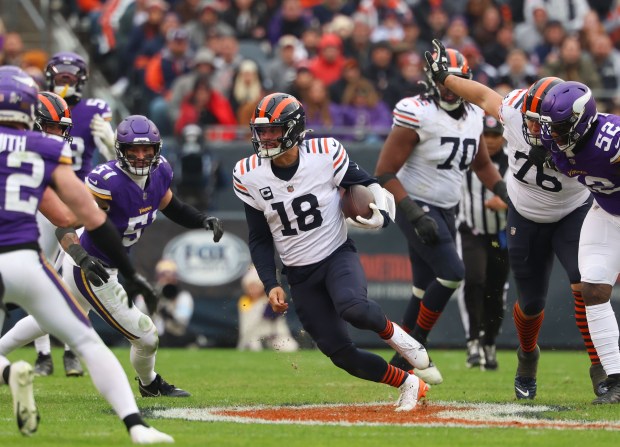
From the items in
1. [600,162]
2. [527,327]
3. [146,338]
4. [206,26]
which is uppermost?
[600,162]

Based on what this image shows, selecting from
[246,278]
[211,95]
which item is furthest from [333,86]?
[246,278]

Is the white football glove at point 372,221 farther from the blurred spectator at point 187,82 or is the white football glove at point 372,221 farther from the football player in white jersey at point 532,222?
the blurred spectator at point 187,82

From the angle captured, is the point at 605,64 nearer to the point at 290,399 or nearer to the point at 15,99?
the point at 290,399

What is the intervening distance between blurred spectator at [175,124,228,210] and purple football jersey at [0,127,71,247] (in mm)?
7638

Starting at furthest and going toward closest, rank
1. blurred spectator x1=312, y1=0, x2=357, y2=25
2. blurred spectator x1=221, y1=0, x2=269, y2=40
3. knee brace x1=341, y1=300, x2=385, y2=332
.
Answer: blurred spectator x1=312, y1=0, x2=357, y2=25
blurred spectator x1=221, y1=0, x2=269, y2=40
knee brace x1=341, y1=300, x2=385, y2=332

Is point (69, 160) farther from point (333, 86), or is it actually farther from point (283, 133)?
point (333, 86)

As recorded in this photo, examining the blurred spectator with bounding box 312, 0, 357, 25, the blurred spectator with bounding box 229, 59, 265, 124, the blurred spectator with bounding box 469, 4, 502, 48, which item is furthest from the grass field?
the blurred spectator with bounding box 312, 0, 357, 25

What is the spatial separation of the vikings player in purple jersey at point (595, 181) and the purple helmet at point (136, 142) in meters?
2.35

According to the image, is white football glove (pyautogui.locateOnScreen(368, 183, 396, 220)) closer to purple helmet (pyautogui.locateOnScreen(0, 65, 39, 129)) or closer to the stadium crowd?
purple helmet (pyautogui.locateOnScreen(0, 65, 39, 129))

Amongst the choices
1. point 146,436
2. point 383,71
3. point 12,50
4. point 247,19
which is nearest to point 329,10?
point 247,19

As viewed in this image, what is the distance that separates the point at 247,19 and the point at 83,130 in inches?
282

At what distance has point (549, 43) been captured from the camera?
15664mm

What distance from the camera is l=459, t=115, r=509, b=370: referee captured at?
10328 mm

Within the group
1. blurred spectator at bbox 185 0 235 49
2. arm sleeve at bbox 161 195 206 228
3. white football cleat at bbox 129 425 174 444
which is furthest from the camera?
blurred spectator at bbox 185 0 235 49
